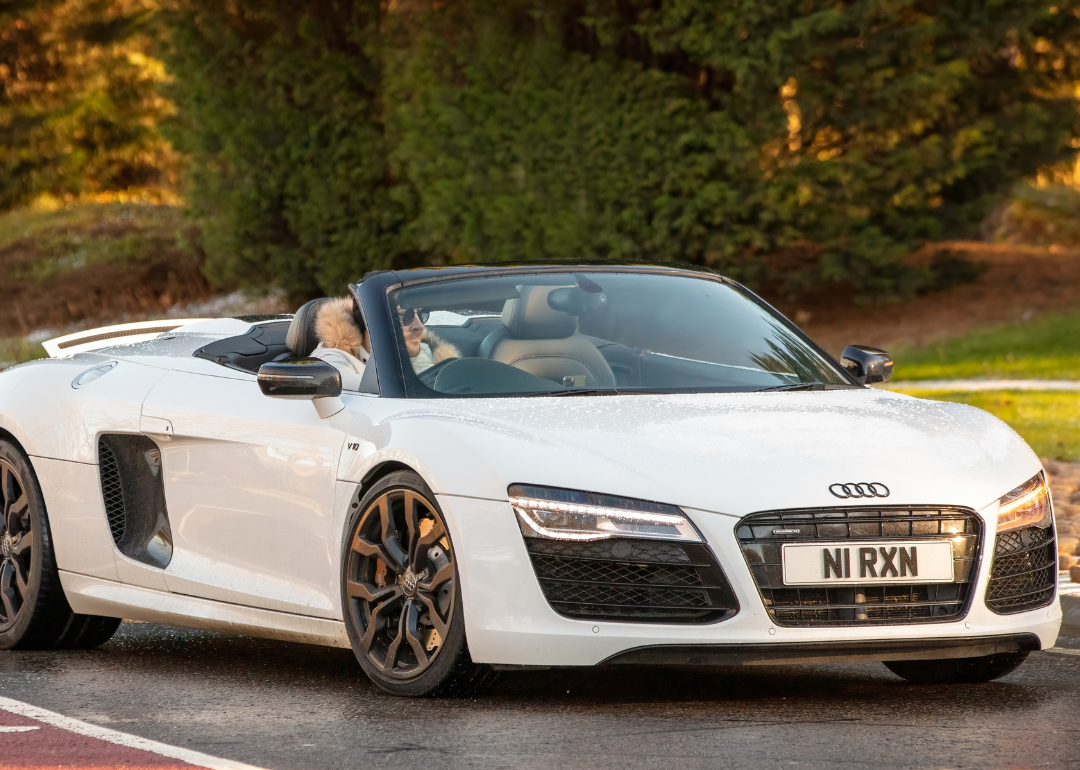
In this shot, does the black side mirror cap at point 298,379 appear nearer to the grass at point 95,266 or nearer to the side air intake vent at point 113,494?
the side air intake vent at point 113,494

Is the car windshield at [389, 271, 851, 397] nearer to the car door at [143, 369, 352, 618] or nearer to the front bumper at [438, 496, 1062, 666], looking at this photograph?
the car door at [143, 369, 352, 618]

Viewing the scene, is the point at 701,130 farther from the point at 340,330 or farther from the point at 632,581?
the point at 632,581

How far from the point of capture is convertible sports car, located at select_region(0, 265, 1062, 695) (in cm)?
543

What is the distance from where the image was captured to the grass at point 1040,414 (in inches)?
549

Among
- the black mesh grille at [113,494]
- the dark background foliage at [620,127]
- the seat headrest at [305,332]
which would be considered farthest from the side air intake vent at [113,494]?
the dark background foliage at [620,127]

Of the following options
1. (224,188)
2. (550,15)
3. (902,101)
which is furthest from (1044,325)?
(224,188)

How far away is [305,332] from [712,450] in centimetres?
216

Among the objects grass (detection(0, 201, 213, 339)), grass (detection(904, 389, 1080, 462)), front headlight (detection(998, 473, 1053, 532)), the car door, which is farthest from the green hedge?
front headlight (detection(998, 473, 1053, 532))

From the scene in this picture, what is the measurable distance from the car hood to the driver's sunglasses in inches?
23.2

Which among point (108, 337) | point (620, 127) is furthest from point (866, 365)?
point (620, 127)

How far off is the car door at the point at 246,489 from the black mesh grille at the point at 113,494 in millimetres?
284

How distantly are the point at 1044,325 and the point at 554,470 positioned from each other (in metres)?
18.9

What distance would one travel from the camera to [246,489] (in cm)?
661

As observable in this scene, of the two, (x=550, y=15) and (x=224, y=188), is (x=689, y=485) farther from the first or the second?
(x=224, y=188)
